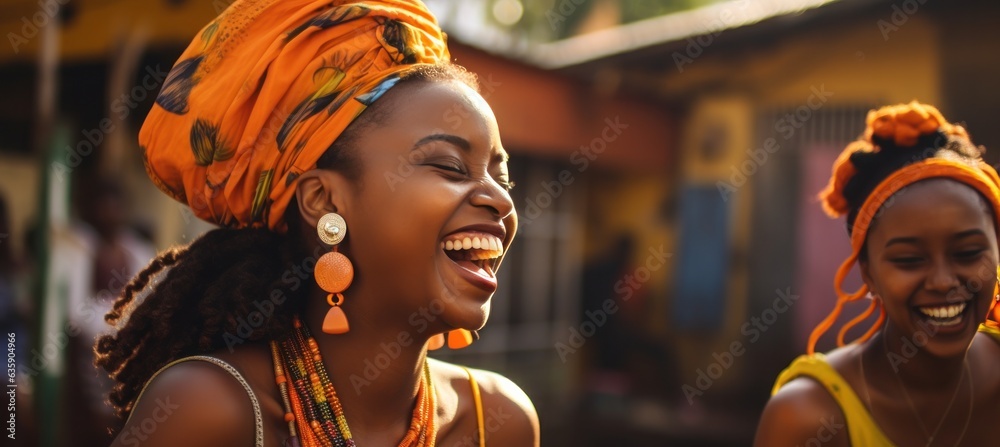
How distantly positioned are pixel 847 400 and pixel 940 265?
1.63 feet

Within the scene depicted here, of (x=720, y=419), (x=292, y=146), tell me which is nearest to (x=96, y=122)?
(x=292, y=146)

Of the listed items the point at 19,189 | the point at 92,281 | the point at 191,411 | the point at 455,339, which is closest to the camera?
the point at 191,411

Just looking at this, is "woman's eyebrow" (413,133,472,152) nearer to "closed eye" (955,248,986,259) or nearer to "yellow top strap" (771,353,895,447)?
"yellow top strap" (771,353,895,447)

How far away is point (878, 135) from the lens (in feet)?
8.95

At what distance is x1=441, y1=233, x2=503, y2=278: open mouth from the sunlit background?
132 inches

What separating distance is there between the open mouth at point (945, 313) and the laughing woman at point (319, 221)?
50.3 inches

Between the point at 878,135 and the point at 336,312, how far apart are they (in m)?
1.86

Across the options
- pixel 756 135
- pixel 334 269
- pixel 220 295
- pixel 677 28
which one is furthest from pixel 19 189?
pixel 756 135

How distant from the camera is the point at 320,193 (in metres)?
2.10

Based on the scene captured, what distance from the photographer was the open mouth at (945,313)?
2.41 metres

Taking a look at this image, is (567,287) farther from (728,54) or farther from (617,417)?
(728,54)

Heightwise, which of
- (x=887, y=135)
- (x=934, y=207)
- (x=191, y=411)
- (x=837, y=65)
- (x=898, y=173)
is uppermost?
(x=837, y=65)

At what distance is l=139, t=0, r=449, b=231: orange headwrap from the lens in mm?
2094

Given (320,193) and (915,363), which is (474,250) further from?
(915,363)
